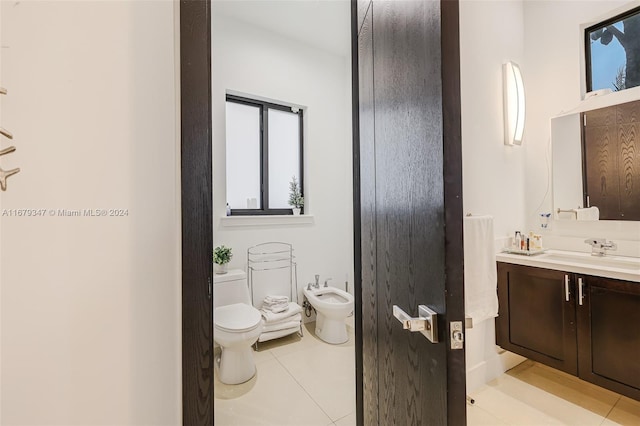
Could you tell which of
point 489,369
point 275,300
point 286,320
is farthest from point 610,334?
point 275,300

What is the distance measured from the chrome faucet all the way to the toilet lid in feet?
7.71

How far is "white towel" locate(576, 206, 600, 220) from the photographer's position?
6.12 ft

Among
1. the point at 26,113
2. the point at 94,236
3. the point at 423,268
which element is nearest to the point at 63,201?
the point at 94,236

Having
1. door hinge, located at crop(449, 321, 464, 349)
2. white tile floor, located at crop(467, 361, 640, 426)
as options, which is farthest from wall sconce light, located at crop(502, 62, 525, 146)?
door hinge, located at crop(449, 321, 464, 349)

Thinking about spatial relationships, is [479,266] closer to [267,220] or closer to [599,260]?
[599,260]

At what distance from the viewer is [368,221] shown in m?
1.09

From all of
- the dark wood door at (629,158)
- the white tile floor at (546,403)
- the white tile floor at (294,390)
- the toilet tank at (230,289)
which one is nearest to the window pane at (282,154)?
the toilet tank at (230,289)

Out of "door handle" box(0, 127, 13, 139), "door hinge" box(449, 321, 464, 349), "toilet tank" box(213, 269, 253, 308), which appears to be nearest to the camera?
"door hinge" box(449, 321, 464, 349)

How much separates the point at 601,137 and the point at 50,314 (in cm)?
300

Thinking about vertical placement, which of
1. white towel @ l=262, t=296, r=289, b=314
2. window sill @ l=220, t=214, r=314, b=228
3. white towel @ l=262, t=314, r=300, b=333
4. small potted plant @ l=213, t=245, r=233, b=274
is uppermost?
window sill @ l=220, t=214, r=314, b=228

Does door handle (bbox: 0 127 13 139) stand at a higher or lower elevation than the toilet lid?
higher

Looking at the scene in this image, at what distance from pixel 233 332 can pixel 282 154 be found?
1.78 m

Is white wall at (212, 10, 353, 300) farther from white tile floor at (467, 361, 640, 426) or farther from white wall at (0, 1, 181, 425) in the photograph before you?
white wall at (0, 1, 181, 425)

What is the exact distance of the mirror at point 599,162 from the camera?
5.57ft
